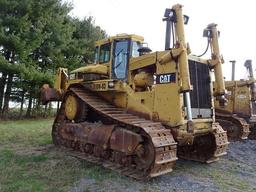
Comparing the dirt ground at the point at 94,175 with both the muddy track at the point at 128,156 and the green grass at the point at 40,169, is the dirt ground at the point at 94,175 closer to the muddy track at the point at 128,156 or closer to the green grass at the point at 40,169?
the green grass at the point at 40,169

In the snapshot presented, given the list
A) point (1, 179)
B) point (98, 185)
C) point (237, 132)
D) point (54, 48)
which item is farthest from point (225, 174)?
point (54, 48)

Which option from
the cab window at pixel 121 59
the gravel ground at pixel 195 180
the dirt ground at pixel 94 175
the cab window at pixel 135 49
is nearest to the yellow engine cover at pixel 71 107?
the dirt ground at pixel 94 175

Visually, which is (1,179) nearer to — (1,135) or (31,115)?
(1,135)

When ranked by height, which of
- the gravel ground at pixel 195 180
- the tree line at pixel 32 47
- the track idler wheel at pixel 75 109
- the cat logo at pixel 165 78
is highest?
the tree line at pixel 32 47

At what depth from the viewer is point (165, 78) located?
25.5 feet

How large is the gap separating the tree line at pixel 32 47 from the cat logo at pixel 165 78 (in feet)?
40.7

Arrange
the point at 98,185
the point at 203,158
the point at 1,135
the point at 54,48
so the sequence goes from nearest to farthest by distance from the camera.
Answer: the point at 98,185 < the point at 203,158 < the point at 1,135 < the point at 54,48

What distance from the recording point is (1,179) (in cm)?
692

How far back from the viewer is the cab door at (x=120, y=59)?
9000mm

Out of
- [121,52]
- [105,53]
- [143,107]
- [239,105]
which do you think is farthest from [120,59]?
[239,105]

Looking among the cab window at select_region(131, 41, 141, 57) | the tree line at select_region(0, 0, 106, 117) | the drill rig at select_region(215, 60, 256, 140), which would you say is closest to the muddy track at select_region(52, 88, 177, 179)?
the cab window at select_region(131, 41, 141, 57)

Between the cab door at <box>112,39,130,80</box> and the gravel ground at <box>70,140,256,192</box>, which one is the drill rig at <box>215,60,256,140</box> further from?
the cab door at <box>112,39,130,80</box>

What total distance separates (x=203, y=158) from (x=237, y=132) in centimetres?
490

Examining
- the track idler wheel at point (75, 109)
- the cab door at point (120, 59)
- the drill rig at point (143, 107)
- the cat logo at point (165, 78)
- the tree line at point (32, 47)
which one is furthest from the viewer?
the tree line at point (32, 47)
